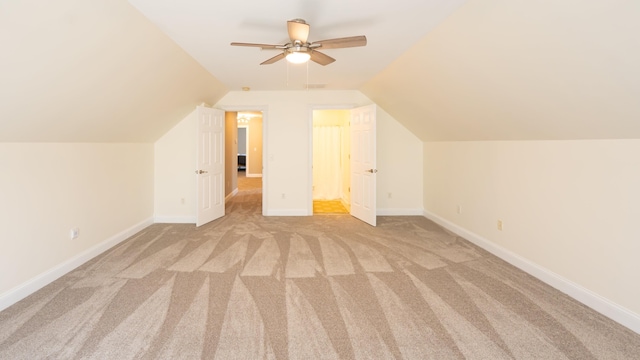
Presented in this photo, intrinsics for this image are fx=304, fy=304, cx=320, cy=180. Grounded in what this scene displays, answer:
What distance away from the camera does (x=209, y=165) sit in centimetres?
538

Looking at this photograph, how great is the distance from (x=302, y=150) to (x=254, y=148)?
27.0ft

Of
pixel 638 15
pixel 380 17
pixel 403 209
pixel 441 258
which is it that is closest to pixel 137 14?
pixel 380 17

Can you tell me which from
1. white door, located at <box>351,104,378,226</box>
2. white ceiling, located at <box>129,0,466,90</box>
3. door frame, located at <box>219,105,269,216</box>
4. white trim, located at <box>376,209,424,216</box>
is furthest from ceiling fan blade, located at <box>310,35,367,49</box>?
white trim, located at <box>376,209,424,216</box>

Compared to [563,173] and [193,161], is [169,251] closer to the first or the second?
[193,161]

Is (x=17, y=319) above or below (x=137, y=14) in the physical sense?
below

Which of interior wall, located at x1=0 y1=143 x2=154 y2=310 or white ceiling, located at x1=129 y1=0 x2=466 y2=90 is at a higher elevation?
white ceiling, located at x1=129 y1=0 x2=466 y2=90

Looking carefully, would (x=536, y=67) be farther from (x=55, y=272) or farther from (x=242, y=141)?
(x=242, y=141)

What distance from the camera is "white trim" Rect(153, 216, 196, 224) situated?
5.46 meters

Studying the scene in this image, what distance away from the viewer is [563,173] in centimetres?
292

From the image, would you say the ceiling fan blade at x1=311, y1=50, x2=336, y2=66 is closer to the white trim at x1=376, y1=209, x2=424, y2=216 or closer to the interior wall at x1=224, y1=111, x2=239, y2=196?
the white trim at x1=376, y1=209, x2=424, y2=216

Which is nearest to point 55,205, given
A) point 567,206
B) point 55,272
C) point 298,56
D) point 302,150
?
point 55,272

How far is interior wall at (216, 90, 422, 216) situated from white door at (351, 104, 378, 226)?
506 millimetres

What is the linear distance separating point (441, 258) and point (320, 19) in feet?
9.79

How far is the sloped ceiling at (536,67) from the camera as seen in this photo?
6.06ft
